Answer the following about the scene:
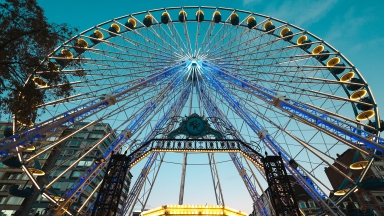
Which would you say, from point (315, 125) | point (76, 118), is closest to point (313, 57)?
point (315, 125)

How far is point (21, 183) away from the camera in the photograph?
3459 centimetres

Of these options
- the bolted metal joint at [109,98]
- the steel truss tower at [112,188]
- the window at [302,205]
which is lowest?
the steel truss tower at [112,188]

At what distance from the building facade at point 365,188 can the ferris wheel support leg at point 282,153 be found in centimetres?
252

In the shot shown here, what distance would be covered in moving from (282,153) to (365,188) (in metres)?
6.39

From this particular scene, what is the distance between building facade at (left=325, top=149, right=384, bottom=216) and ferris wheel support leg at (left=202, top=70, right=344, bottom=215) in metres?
2.52

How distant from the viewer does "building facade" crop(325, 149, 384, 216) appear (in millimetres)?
16281

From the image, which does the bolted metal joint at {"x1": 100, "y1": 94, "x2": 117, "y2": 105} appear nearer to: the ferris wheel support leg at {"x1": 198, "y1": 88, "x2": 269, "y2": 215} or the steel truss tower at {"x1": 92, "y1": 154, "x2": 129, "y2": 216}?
the steel truss tower at {"x1": 92, "y1": 154, "x2": 129, "y2": 216}

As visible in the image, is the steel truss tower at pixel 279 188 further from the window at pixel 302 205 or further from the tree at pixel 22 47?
the window at pixel 302 205

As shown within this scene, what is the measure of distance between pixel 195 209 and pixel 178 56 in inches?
554

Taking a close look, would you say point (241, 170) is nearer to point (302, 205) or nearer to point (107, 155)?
point (107, 155)

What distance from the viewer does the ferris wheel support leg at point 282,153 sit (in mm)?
15474

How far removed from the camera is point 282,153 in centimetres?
1652

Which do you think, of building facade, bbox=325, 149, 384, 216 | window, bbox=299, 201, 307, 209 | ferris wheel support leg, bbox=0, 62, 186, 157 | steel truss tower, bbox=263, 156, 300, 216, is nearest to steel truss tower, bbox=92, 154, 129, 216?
ferris wheel support leg, bbox=0, 62, 186, 157

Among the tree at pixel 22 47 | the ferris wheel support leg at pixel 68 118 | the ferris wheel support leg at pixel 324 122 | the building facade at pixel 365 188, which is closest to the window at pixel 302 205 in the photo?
the building facade at pixel 365 188
